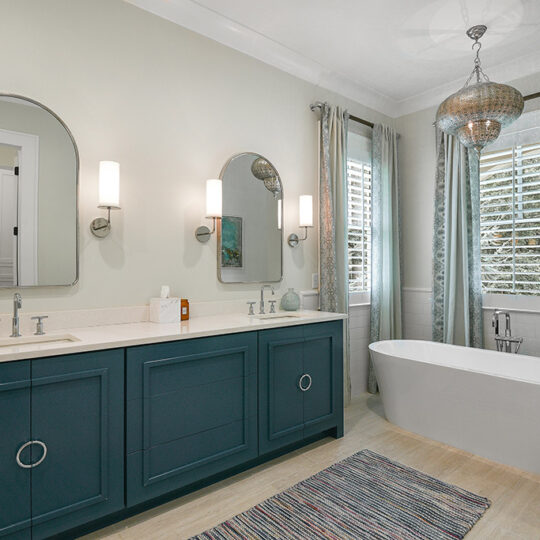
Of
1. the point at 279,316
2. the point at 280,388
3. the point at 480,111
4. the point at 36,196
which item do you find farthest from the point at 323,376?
the point at 36,196

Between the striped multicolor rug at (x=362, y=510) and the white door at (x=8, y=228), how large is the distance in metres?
1.57

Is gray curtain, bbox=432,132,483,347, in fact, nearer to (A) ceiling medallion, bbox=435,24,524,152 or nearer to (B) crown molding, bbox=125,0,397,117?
(B) crown molding, bbox=125,0,397,117

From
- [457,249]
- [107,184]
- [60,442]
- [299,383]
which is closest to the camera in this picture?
[60,442]

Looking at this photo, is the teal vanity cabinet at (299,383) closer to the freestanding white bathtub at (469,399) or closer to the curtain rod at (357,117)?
the freestanding white bathtub at (469,399)

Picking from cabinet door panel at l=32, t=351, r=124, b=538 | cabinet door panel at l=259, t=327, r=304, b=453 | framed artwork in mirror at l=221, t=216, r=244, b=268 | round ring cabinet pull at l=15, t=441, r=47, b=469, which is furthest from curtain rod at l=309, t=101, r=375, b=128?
round ring cabinet pull at l=15, t=441, r=47, b=469

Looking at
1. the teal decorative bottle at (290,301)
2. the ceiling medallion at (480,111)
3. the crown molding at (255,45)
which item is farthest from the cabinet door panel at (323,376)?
the crown molding at (255,45)

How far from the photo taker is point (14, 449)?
5.23ft

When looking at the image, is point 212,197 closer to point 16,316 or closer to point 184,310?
point 184,310

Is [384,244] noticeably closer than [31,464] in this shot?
No

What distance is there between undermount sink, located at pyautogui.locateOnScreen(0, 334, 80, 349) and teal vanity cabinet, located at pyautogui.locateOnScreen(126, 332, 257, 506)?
14.4 inches

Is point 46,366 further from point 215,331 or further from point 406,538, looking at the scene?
point 406,538

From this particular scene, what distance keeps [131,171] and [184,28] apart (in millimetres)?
1087

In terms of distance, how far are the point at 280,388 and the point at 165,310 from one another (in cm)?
87

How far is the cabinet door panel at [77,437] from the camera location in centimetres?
166
